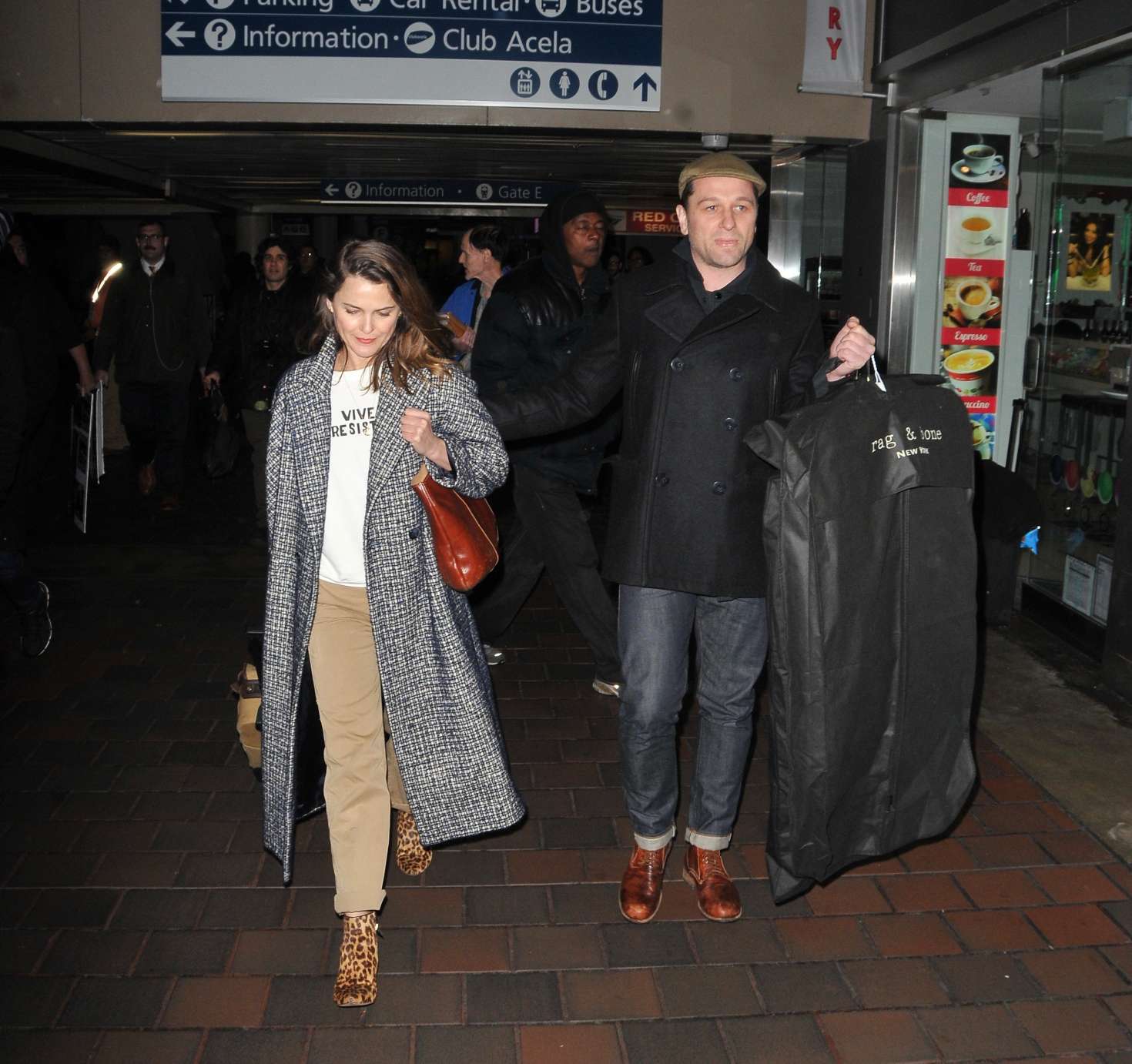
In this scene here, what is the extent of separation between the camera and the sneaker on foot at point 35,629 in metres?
6.22

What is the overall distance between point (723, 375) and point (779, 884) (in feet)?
4.46

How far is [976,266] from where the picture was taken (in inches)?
302

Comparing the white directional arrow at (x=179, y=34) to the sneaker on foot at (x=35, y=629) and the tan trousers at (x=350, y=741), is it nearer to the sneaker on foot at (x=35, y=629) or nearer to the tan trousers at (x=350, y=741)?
the sneaker on foot at (x=35, y=629)

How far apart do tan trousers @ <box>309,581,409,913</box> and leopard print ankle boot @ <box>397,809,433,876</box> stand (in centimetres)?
57

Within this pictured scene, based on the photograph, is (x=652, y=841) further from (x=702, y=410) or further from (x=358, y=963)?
(x=702, y=410)

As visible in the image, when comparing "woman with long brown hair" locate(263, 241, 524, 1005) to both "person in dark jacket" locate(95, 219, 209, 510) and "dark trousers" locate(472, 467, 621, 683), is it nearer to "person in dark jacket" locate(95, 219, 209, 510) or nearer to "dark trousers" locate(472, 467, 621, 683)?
"dark trousers" locate(472, 467, 621, 683)

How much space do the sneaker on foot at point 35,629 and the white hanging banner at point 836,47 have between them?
5.37 meters

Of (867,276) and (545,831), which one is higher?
(867,276)

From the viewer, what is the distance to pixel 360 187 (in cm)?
1510

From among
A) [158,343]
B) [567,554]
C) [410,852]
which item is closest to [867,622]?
[410,852]

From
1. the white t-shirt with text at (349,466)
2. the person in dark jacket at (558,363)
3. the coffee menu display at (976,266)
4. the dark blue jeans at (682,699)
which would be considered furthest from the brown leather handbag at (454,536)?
the coffee menu display at (976,266)

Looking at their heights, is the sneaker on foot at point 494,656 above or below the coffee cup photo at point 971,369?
below

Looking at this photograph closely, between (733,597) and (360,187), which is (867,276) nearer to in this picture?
(733,597)

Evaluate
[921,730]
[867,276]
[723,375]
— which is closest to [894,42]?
[867,276]
